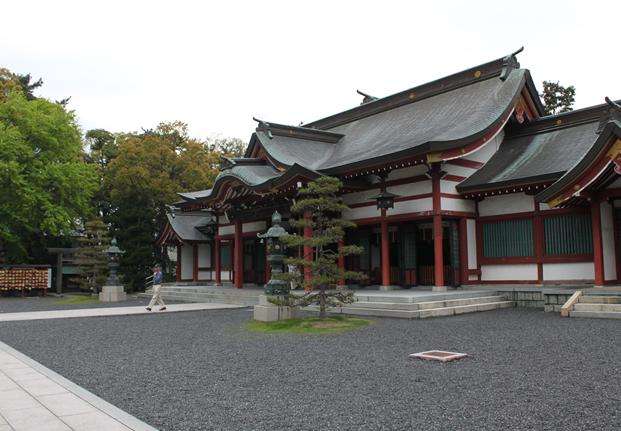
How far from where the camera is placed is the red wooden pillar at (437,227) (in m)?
16.1

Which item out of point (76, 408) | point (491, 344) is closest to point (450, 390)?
point (491, 344)

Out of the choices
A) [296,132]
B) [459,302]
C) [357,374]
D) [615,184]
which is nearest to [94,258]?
[296,132]

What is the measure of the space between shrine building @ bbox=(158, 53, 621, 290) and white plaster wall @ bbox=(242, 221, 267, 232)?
6 cm

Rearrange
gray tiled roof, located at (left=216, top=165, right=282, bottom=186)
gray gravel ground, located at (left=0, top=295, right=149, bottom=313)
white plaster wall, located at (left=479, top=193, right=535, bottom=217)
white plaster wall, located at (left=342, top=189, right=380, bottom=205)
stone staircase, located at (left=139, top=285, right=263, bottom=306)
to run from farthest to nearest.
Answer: gray tiled roof, located at (left=216, top=165, right=282, bottom=186), gray gravel ground, located at (left=0, top=295, right=149, bottom=313), stone staircase, located at (left=139, top=285, right=263, bottom=306), white plaster wall, located at (left=342, top=189, right=380, bottom=205), white plaster wall, located at (left=479, top=193, right=535, bottom=217)

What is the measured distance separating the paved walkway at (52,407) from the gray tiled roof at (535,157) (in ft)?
44.0

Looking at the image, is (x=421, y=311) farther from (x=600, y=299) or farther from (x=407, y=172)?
(x=407, y=172)

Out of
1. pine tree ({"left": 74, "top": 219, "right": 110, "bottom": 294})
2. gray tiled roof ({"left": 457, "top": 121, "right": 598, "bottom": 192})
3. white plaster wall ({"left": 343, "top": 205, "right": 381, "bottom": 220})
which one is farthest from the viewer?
pine tree ({"left": 74, "top": 219, "right": 110, "bottom": 294})

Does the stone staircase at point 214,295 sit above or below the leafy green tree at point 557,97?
below

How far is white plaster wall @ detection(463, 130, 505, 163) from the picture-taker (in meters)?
18.2

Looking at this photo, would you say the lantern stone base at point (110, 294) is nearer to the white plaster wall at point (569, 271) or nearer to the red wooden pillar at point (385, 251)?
the red wooden pillar at point (385, 251)

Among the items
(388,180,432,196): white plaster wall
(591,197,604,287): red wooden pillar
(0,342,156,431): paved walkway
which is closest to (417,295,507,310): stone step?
(591,197,604,287): red wooden pillar

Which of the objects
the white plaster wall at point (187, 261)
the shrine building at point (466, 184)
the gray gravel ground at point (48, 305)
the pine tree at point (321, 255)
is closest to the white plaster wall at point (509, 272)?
the shrine building at point (466, 184)

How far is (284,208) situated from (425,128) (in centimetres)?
626

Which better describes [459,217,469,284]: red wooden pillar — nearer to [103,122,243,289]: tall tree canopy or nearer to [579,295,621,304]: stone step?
[579,295,621,304]: stone step
